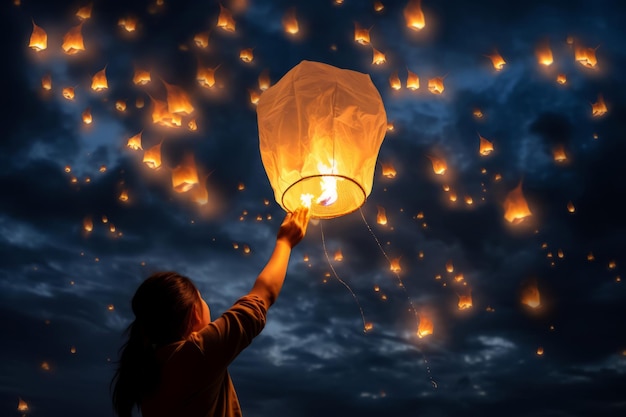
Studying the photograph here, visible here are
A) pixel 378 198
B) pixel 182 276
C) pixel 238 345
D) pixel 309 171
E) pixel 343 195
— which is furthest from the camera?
pixel 378 198

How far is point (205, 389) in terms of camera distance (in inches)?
64.2

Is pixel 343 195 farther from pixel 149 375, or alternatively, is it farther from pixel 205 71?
pixel 205 71

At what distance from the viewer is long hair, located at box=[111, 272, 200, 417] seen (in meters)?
1.73

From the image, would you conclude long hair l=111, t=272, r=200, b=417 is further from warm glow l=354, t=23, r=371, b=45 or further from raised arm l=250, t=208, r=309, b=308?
warm glow l=354, t=23, r=371, b=45

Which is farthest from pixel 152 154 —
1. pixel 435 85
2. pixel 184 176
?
pixel 435 85

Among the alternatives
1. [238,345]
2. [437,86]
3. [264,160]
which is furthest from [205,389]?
[437,86]

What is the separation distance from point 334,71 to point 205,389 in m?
1.72

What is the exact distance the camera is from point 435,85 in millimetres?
8906

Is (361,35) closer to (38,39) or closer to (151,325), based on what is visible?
(38,39)

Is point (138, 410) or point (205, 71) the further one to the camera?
point (205, 71)

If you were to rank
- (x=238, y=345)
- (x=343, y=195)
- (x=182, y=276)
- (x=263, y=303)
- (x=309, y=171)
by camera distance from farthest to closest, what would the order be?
(x=343, y=195)
(x=309, y=171)
(x=182, y=276)
(x=263, y=303)
(x=238, y=345)

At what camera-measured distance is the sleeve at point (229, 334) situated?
159cm

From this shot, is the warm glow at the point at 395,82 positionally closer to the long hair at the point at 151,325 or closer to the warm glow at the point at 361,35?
the warm glow at the point at 361,35

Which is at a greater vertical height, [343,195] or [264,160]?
[264,160]
